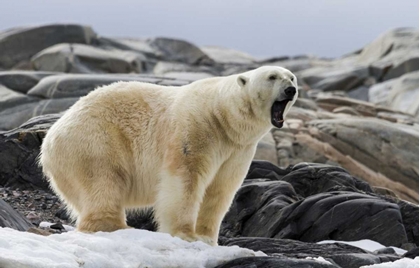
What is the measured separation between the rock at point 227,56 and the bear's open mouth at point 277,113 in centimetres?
3192

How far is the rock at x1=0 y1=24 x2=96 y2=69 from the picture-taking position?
33344 millimetres

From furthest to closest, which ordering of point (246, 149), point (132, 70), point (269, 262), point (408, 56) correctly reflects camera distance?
point (408, 56) < point (132, 70) < point (246, 149) < point (269, 262)

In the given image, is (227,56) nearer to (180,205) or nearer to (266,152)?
(266,152)

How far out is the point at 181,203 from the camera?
7586 mm

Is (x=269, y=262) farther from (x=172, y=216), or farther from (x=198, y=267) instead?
(x=172, y=216)

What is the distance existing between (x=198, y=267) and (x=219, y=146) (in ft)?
5.90

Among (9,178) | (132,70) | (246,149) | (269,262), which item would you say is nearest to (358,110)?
(132,70)

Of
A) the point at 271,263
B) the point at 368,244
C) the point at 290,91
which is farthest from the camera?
the point at 368,244

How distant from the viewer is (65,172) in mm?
A: 7988

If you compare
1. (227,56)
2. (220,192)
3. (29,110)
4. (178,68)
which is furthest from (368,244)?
(227,56)

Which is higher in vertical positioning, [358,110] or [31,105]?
[31,105]

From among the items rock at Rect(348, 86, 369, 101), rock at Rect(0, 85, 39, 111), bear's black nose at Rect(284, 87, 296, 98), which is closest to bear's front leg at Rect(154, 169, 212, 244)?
bear's black nose at Rect(284, 87, 296, 98)

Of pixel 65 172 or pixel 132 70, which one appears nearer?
pixel 65 172

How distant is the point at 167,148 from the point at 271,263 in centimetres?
196
